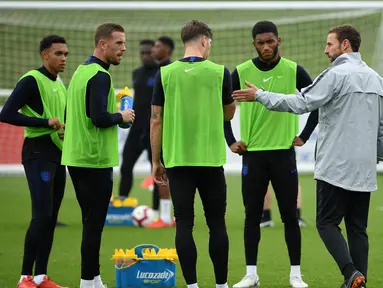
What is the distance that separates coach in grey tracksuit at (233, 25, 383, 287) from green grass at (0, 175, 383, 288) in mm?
1031

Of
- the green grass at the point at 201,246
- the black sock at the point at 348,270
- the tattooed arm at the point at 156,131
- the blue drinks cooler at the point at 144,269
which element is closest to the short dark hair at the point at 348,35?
the tattooed arm at the point at 156,131

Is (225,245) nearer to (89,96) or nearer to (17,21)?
(89,96)

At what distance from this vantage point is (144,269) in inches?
310

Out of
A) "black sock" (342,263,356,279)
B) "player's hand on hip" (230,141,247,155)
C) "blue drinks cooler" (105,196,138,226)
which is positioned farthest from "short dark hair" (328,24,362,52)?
"blue drinks cooler" (105,196,138,226)

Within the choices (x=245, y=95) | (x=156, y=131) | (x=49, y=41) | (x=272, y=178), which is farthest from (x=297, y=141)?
(x=49, y=41)

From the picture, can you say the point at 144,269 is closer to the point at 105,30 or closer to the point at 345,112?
the point at 105,30

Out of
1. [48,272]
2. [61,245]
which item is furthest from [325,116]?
[61,245]

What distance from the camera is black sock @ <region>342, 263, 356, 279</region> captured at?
6.97 meters

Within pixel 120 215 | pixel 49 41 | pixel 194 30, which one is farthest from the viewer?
pixel 120 215

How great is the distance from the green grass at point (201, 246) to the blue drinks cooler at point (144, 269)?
0.21 meters

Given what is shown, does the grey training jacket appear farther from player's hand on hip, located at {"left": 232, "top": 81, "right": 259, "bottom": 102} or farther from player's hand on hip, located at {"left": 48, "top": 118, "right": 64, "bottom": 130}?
player's hand on hip, located at {"left": 48, "top": 118, "right": 64, "bottom": 130}

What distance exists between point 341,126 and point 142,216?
5.52 m

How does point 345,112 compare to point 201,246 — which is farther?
point 201,246

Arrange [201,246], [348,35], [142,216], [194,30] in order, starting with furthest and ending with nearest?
[142,216]
[201,246]
[348,35]
[194,30]
